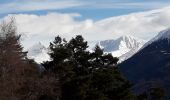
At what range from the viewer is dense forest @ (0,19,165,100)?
63.3m

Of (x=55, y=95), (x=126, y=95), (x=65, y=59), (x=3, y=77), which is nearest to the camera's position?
(x=3, y=77)

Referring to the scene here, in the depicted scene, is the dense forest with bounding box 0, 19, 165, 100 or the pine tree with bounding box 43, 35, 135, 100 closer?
the dense forest with bounding box 0, 19, 165, 100

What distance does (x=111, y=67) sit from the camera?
8206cm

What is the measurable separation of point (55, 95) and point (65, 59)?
8.35 m

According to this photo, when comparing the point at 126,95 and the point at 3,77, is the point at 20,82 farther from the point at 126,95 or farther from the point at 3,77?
the point at 126,95

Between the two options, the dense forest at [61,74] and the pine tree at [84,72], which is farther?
the pine tree at [84,72]

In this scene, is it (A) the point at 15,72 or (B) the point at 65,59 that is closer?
(A) the point at 15,72

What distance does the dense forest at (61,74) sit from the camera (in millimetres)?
63344

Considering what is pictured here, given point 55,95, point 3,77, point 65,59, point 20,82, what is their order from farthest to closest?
1. point 65,59
2. point 55,95
3. point 20,82
4. point 3,77

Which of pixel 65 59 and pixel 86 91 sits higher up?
pixel 65 59

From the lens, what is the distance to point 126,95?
3305 inches

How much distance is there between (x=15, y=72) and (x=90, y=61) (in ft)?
58.7

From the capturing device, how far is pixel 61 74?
74.4 metres

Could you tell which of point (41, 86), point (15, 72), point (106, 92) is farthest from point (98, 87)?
point (15, 72)
